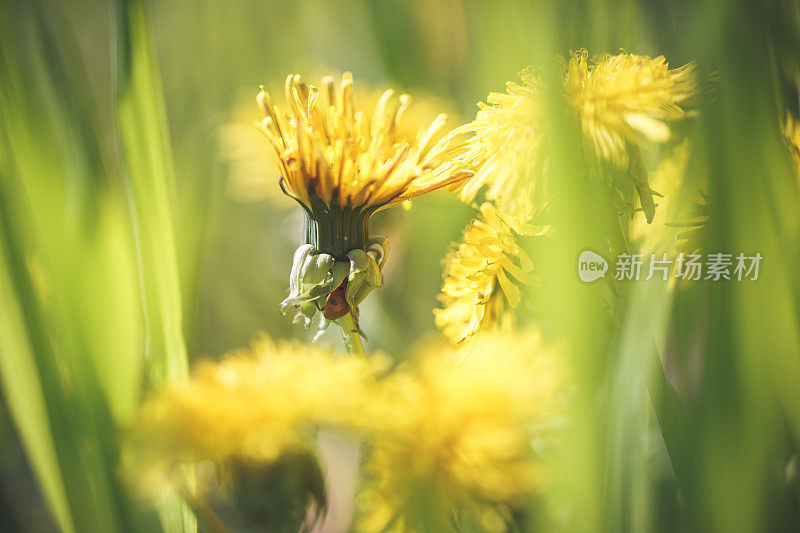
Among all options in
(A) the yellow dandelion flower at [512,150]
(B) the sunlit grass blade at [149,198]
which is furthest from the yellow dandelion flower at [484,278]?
(B) the sunlit grass blade at [149,198]

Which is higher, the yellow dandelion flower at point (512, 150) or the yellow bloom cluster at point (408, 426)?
the yellow dandelion flower at point (512, 150)

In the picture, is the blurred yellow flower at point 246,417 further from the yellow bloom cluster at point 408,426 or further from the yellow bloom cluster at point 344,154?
the yellow bloom cluster at point 344,154

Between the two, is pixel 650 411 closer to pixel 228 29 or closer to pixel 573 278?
pixel 573 278

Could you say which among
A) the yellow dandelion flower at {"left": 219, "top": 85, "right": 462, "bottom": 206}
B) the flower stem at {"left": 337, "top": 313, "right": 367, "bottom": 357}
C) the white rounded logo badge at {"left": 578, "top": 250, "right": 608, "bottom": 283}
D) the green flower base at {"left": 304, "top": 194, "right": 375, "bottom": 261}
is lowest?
the flower stem at {"left": 337, "top": 313, "right": 367, "bottom": 357}

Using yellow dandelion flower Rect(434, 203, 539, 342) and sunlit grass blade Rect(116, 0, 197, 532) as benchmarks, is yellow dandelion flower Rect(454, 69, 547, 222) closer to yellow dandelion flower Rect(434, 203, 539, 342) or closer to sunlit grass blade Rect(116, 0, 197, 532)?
yellow dandelion flower Rect(434, 203, 539, 342)

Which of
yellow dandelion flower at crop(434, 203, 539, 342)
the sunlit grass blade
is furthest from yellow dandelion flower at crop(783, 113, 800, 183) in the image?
the sunlit grass blade

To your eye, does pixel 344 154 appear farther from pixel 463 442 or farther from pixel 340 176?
pixel 463 442

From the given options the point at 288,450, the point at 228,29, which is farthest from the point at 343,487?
the point at 228,29
